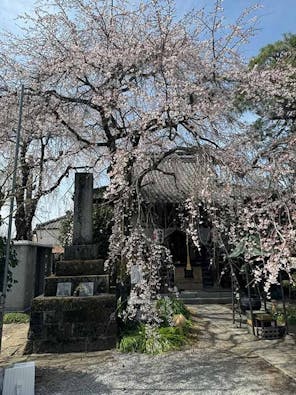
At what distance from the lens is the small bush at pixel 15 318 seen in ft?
27.6

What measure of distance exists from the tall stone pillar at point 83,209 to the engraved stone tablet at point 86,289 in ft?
3.71

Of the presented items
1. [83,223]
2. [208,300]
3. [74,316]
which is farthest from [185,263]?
[74,316]

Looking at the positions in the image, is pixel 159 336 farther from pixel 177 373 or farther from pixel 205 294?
pixel 205 294

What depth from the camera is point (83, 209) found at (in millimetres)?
7422

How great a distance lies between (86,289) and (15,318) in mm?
3472

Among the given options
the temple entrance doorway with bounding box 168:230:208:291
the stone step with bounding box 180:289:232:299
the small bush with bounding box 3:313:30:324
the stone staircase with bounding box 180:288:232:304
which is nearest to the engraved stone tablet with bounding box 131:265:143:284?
the small bush with bounding box 3:313:30:324

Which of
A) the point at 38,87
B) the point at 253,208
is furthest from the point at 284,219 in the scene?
the point at 38,87

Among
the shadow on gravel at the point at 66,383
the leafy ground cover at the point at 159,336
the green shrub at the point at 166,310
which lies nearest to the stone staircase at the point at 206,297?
the green shrub at the point at 166,310

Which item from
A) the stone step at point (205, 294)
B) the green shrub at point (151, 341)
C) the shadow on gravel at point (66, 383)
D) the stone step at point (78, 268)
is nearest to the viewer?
the shadow on gravel at point (66, 383)

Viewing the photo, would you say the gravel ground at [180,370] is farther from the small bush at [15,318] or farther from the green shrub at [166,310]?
the small bush at [15,318]

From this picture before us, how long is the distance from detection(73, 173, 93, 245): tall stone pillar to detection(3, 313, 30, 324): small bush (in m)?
3.07

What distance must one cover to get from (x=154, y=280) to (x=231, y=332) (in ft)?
8.50

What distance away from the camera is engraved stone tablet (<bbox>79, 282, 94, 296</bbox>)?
20.9 ft

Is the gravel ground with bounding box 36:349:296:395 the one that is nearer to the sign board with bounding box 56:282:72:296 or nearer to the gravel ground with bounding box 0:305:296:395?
the gravel ground with bounding box 0:305:296:395
